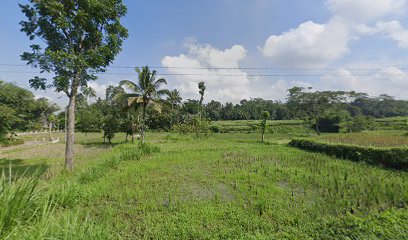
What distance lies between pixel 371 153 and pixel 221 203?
10.7m

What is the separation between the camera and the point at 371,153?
11891mm

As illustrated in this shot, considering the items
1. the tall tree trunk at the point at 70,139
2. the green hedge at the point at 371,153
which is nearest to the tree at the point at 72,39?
the tall tree trunk at the point at 70,139

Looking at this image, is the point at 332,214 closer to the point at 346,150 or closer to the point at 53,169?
the point at 346,150

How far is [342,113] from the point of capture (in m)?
39.9

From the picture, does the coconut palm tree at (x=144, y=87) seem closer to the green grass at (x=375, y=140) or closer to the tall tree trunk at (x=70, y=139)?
the tall tree trunk at (x=70, y=139)

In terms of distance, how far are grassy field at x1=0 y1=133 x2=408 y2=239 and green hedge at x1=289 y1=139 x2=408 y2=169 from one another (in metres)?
1.11

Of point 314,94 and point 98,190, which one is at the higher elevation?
point 314,94

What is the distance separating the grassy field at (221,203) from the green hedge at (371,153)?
111cm

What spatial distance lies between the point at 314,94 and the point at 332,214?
1587 inches

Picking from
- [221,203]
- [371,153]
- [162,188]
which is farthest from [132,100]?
[371,153]

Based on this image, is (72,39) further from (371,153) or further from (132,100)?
(371,153)

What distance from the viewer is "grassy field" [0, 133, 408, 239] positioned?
3.47 m

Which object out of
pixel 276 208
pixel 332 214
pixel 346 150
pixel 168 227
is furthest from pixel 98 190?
pixel 346 150

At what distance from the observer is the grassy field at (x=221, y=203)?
3.47 meters
